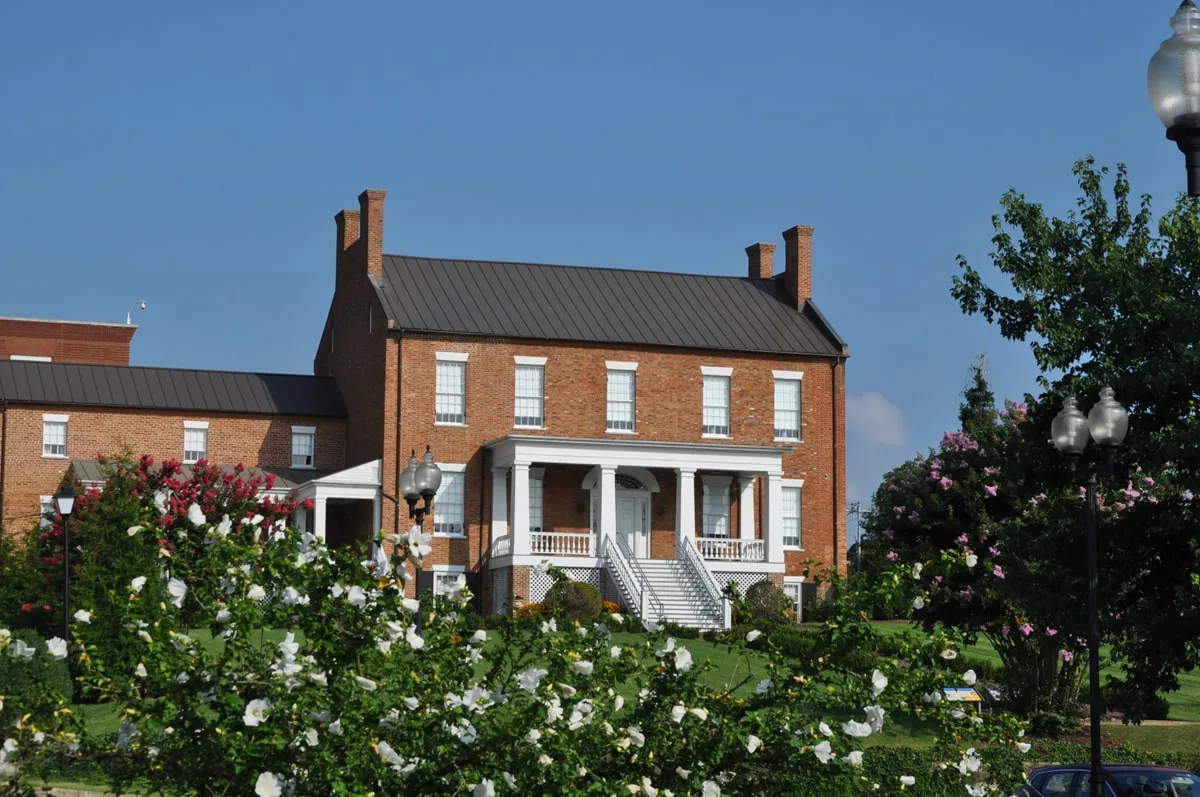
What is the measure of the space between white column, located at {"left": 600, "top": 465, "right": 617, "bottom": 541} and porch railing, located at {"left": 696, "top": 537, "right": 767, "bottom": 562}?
2778 mm

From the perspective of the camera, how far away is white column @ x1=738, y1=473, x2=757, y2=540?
4797cm

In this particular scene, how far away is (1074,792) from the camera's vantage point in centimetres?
1817

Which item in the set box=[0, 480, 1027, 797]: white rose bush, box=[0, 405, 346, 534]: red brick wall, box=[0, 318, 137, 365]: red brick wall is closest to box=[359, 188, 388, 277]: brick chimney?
box=[0, 405, 346, 534]: red brick wall

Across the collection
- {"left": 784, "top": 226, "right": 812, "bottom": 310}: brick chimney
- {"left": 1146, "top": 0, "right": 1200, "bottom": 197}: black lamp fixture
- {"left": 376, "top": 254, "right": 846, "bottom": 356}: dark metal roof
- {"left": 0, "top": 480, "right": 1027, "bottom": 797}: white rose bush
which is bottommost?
{"left": 0, "top": 480, "right": 1027, "bottom": 797}: white rose bush

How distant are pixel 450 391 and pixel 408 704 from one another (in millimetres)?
36887

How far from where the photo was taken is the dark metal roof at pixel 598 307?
46938mm

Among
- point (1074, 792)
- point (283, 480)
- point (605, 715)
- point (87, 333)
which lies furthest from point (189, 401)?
point (605, 715)

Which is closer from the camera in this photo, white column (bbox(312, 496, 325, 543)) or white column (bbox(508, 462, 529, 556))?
white column (bbox(312, 496, 325, 543))

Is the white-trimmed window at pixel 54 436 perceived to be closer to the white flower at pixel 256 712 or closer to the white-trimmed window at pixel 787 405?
the white-trimmed window at pixel 787 405

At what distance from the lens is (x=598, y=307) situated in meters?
49.0

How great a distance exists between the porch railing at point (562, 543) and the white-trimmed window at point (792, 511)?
6.48 meters

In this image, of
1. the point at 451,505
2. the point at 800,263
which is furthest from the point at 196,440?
the point at 800,263

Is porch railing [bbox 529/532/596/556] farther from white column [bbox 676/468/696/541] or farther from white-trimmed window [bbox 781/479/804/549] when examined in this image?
white-trimmed window [bbox 781/479/804/549]

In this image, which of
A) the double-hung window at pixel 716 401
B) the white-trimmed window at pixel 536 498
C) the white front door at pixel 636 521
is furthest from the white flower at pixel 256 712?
the double-hung window at pixel 716 401
